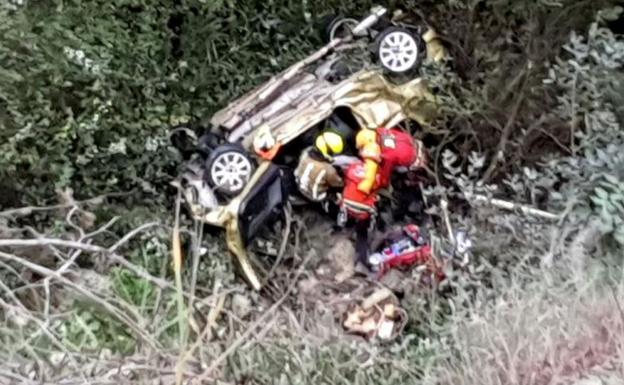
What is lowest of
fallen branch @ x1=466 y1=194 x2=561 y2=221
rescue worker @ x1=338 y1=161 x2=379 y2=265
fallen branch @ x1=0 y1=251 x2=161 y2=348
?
fallen branch @ x1=466 y1=194 x2=561 y2=221

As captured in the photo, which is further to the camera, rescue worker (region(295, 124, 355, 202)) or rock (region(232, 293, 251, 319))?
rescue worker (region(295, 124, 355, 202))

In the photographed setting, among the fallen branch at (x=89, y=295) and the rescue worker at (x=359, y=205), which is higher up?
the fallen branch at (x=89, y=295)

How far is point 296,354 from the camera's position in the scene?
4.00 m

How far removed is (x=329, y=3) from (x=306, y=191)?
2.88ft

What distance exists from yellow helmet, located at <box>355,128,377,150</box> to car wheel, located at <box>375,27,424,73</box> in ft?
1.07

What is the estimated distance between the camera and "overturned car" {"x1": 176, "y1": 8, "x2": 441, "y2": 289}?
4.93 meters

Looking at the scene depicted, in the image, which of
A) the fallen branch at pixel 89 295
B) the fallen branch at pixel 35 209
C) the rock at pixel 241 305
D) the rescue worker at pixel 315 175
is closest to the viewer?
the fallen branch at pixel 89 295

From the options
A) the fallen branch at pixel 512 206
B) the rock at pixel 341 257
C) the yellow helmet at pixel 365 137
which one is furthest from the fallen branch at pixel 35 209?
the fallen branch at pixel 512 206

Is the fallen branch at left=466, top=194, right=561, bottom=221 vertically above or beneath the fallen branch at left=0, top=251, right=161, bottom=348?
beneath

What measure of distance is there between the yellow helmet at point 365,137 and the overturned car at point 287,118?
0.06 m

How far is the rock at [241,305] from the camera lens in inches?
185

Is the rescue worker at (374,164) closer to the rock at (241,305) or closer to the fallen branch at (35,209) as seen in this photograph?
the rock at (241,305)

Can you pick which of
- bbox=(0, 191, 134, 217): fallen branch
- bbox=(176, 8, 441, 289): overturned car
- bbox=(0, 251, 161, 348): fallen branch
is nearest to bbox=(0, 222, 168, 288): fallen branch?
bbox=(0, 251, 161, 348): fallen branch

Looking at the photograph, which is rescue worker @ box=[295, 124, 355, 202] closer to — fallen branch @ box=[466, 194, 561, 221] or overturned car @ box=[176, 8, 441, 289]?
overturned car @ box=[176, 8, 441, 289]
